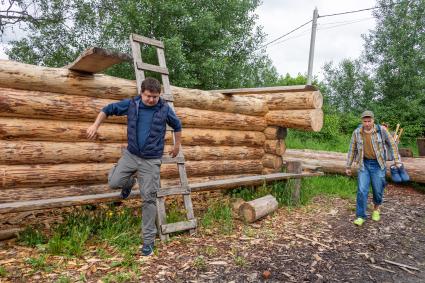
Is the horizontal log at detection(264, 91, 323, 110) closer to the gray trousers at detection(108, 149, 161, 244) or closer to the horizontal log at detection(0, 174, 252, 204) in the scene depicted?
the gray trousers at detection(108, 149, 161, 244)

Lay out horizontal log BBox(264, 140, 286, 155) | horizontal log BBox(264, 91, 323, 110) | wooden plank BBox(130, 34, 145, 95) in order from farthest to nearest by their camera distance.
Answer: horizontal log BBox(264, 140, 286, 155) < horizontal log BBox(264, 91, 323, 110) < wooden plank BBox(130, 34, 145, 95)

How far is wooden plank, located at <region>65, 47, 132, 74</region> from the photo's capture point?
450 centimetres

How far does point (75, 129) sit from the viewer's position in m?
5.54

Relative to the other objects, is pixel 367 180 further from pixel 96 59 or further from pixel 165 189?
pixel 96 59

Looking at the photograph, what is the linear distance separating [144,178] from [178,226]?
96 cm

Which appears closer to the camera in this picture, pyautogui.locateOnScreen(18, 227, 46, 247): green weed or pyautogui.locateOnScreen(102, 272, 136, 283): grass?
pyautogui.locateOnScreen(102, 272, 136, 283): grass

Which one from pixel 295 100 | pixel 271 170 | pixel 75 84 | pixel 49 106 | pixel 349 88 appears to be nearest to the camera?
pixel 49 106

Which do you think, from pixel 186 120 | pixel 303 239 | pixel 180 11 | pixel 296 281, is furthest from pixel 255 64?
pixel 296 281

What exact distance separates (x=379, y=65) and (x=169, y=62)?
12.9 metres

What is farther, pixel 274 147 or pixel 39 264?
pixel 274 147

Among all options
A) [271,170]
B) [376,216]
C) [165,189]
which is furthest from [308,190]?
[165,189]

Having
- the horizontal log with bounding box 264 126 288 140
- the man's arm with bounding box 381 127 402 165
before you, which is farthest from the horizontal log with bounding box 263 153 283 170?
the man's arm with bounding box 381 127 402 165

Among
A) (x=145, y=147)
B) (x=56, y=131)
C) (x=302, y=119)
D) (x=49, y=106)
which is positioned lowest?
(x=145, y=147)

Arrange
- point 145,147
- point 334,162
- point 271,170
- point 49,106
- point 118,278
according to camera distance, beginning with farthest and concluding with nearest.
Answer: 1. point 334,162
2. point 271,170
3. point 49,106
4. point 145,147
5. point 118,278
